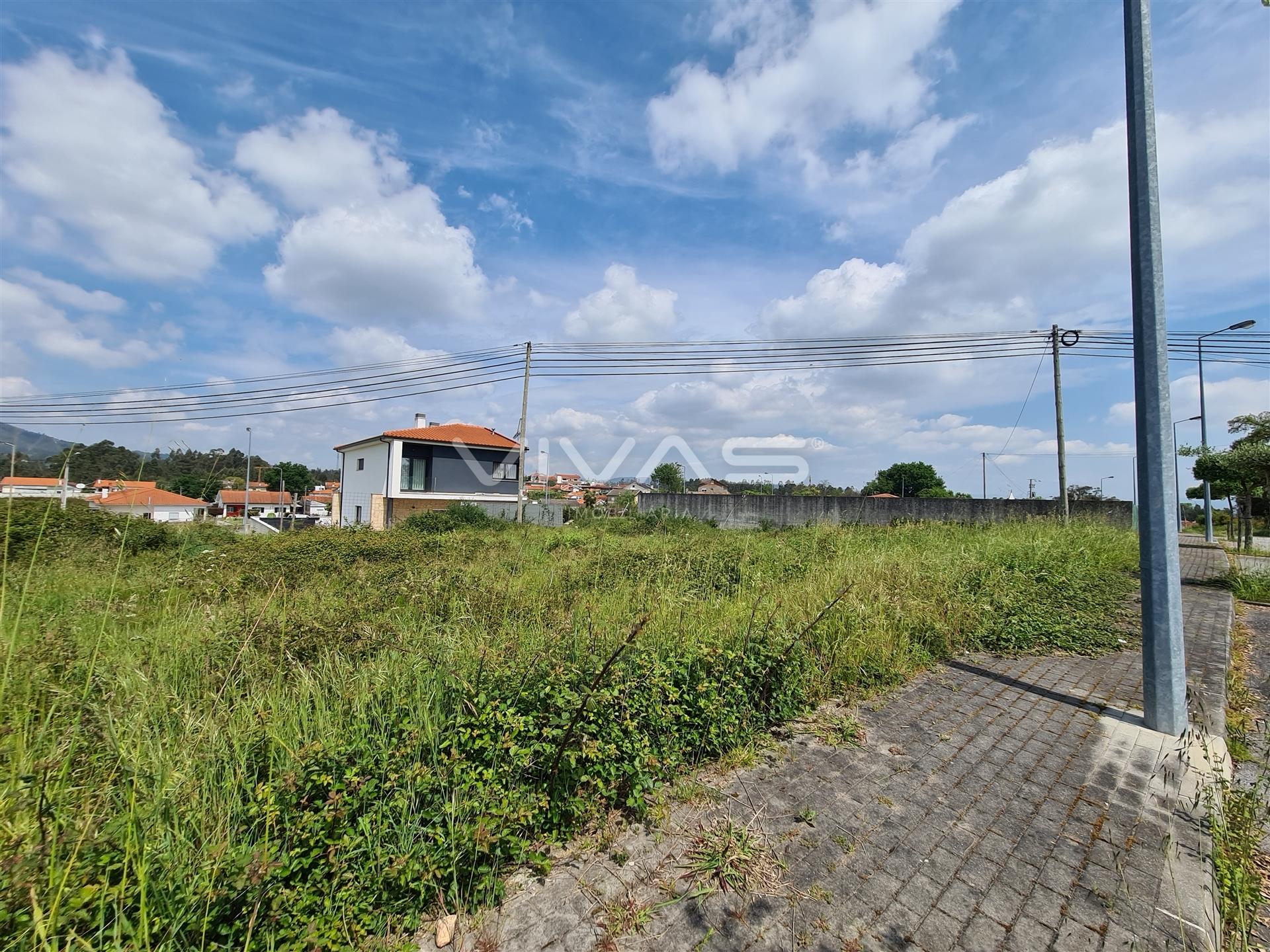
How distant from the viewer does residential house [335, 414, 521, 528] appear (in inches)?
899

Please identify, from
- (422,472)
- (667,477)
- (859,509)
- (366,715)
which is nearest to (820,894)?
(366,715)

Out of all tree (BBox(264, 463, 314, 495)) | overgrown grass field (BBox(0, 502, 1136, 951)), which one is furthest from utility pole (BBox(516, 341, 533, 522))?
tree (BBox(264, 463, 314, 495))

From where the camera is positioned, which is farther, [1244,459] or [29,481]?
[1244,459]

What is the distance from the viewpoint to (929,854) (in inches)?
85.4

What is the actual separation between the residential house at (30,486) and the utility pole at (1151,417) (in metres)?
5.69

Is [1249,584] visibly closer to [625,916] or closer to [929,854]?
[929,854]

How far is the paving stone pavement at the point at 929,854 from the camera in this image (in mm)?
1782

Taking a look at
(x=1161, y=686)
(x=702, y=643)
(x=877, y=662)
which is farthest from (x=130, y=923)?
(x=1161, y=686)

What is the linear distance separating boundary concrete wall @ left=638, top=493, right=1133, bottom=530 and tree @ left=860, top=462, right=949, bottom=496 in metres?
27.4

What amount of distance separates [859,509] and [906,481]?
1305 inches

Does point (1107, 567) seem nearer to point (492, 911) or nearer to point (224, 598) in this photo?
point (492, 911)

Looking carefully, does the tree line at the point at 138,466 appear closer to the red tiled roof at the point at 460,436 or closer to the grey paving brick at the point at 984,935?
the grey paving brick at the point at 984,935

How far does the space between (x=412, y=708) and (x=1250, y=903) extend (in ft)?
11.5

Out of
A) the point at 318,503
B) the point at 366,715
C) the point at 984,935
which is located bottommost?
the point at 984,935
